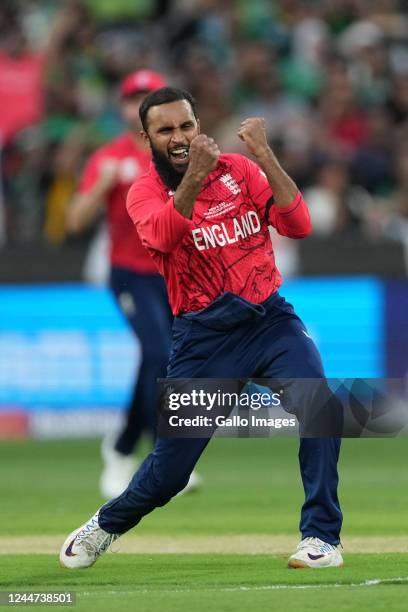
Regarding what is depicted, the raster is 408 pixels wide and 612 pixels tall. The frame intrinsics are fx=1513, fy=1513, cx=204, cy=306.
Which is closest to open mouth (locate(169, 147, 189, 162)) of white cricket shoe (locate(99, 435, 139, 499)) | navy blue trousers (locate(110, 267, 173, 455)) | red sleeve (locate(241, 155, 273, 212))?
red sleeve (locate(241, 155, 273, 212))

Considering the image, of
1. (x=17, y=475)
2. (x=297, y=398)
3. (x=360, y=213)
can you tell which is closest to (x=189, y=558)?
(x=297, y=398)

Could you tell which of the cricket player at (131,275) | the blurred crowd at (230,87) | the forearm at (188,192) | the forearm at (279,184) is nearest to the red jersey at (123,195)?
the cricket player at (131,275)

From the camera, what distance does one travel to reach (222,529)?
936cm

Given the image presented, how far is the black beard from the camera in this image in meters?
7.28

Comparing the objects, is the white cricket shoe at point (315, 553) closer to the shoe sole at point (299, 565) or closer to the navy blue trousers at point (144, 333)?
the shoe sole at point (299, 565)

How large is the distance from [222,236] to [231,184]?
27cm

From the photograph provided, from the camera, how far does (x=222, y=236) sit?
23.7ft

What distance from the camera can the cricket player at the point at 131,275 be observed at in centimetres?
1112

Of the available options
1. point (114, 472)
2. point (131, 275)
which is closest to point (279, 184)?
point (131, 275)

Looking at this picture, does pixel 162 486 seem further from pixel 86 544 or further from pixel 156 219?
pixel 156 219

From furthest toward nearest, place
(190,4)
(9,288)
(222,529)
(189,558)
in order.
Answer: (190,4) < (9,288) < (222,529) < (189,558)

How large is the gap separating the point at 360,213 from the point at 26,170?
3.83 metres

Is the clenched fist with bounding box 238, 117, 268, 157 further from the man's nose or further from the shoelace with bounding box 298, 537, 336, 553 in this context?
the shoelace with bounding box 298, 537, 336, 553

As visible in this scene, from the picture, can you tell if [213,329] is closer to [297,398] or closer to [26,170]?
[297,398]
